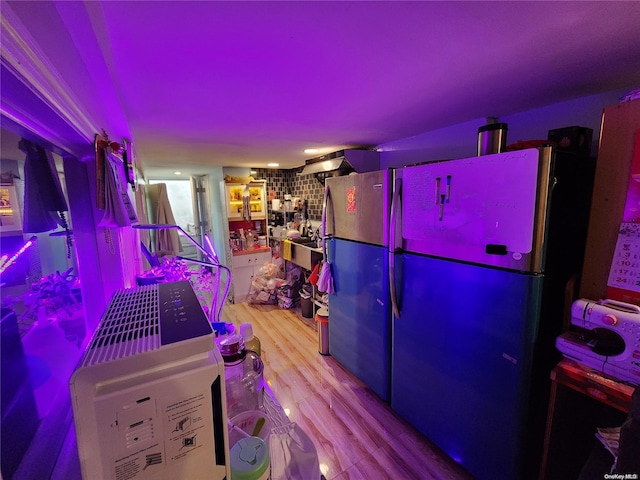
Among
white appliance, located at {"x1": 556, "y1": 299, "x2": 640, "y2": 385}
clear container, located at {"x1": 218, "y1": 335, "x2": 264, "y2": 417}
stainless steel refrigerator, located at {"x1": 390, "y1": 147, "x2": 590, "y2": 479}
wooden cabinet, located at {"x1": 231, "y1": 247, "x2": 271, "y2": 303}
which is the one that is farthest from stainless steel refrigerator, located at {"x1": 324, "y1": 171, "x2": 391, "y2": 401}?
wooden cabinet, located at {"x1": 231, "y1": 247, "x2": 271, "y2": 303}

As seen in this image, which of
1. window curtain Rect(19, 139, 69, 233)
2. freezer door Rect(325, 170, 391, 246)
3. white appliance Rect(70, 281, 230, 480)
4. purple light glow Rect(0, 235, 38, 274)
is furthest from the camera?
freezer door Rect(325, 170, 391, 246)

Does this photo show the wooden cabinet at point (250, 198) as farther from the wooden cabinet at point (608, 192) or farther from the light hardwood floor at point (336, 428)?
the wooden cabinet at point (608, 192)

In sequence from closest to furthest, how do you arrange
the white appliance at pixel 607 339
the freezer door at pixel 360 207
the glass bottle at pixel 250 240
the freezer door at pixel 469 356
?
1. the white appliance at pixel 607 339
2. the freezer door at pixel 469 356
3. the freezer door at pixel 360 207
4. the glass bottle at pixel 250 240

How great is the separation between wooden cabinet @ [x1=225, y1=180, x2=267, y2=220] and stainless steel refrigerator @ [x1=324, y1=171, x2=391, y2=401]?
2.16 m

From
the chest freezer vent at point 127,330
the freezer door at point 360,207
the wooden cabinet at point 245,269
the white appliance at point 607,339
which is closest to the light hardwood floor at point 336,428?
the chest freezer vent at point 127,330

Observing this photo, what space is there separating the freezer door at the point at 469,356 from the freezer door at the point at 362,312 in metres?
0.16

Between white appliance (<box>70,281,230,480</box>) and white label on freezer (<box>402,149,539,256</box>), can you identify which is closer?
white appliance (<box>70,281,230,480</box>)

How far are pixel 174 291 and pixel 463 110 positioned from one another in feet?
6.24

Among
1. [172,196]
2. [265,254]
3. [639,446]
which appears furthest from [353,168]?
[172,196]

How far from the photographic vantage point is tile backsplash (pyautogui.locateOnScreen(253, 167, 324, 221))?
393 cm

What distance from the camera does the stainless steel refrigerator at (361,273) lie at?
6.09ft

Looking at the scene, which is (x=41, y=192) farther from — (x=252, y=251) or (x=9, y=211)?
(x=252, y=251)

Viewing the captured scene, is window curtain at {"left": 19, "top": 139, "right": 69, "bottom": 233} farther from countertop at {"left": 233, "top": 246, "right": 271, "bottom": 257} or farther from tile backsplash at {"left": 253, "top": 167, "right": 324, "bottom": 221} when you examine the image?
countertop at {"left": 233, "top": 246, "right": 271, "bottom": 257}

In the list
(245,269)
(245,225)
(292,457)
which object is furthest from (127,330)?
(245,225)
